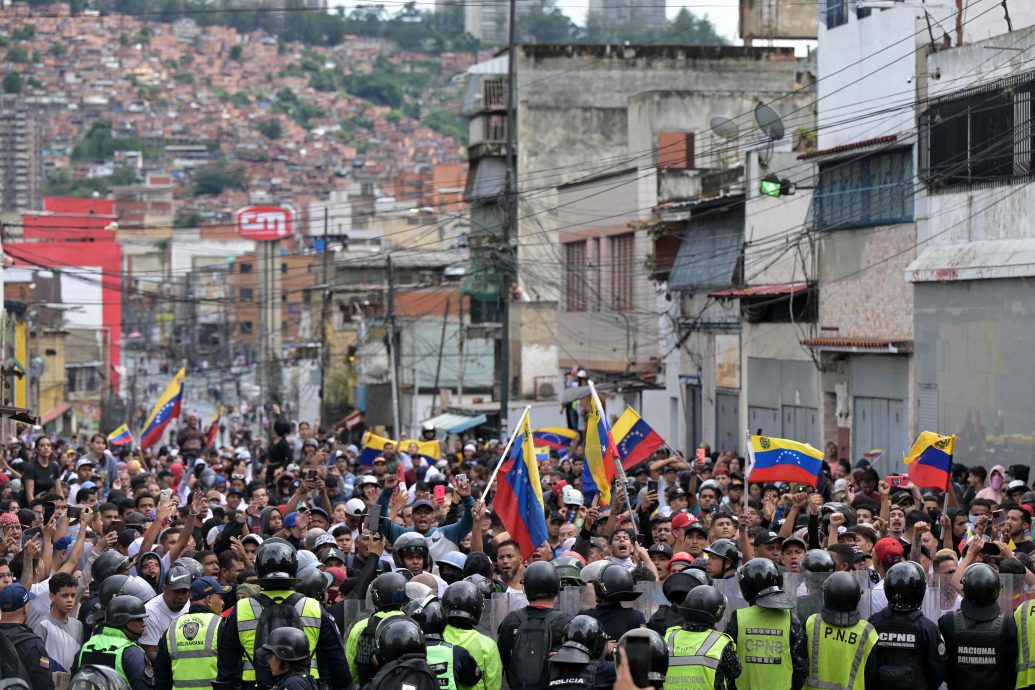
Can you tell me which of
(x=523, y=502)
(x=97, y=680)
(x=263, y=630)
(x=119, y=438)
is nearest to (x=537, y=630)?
(x=263, y=630)

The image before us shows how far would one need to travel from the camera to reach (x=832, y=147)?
28891 mm

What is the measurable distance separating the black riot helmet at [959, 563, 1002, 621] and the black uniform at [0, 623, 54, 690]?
492 cm

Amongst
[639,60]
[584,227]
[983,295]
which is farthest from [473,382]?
[983,295]

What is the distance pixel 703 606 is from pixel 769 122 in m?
22.8

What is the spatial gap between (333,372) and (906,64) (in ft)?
143

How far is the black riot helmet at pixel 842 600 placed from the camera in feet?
32.1

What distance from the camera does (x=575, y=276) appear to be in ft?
147

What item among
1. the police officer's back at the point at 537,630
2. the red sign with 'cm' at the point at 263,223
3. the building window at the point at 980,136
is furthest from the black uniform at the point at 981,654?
the red sign with 'cm' at the point at 263,223

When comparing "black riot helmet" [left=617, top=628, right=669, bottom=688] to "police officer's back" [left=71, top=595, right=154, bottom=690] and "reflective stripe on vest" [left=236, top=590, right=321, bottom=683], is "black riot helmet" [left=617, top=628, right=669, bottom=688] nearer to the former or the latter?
"reflective stripe on vest" [left=236, top=590, right=321, bottom=683]

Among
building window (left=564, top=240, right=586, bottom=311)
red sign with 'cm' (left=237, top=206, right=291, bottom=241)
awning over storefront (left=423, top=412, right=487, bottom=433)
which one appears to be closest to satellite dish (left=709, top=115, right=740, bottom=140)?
building window (left=564, top=240, right=586, bottom=311)

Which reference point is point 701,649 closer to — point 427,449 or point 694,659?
point 694,659

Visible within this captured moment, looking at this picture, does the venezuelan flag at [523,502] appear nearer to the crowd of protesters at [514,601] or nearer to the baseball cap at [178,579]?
the crowd of protesters at [514,601]

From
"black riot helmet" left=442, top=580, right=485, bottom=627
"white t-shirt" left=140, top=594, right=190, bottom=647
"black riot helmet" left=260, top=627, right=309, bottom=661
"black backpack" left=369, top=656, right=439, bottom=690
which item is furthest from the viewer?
"white t-shirt" left=140, top=594, right=190, bottom=647

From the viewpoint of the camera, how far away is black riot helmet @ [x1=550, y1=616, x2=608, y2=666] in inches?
350
